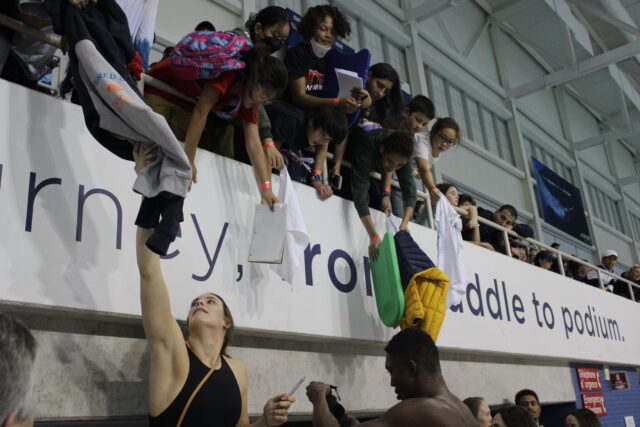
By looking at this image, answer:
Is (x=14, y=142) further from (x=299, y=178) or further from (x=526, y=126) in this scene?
(x=526, y=126)

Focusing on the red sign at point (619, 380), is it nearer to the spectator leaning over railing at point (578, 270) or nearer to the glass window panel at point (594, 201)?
the spectator leaning over railing at point (578, 270)

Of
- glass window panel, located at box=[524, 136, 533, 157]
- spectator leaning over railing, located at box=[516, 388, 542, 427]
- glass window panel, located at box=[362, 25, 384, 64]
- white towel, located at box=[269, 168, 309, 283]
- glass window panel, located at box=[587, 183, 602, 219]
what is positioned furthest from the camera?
glass window panel, located at box=[587, 183, 602, 219]

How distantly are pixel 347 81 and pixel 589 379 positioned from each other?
17.0 feet

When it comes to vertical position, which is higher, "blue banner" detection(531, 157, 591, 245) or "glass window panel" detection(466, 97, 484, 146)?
"glass window panel" detection(466, 97, 484, 146)

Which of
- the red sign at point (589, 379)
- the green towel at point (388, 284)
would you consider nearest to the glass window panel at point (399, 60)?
the red sign at point (589, 379)

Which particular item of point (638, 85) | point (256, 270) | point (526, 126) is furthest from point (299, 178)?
point (638, 85)

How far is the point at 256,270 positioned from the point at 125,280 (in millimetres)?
824

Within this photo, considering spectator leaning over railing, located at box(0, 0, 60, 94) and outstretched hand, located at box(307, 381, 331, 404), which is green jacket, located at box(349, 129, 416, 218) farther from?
spectator leaning over railing, located at box(0, 0, 60, 94)

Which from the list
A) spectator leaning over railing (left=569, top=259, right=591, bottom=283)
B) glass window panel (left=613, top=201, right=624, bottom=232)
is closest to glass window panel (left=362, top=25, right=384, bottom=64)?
spectator leaning over railing (left=569, top=259, right=591, bottom=283)

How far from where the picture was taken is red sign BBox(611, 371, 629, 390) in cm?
792

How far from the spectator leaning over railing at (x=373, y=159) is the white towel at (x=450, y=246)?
0.49 m

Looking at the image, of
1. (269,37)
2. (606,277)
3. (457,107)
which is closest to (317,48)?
(269,37)

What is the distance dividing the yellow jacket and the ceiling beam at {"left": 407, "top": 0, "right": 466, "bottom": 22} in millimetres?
7473

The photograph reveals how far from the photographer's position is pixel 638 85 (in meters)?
16.8
